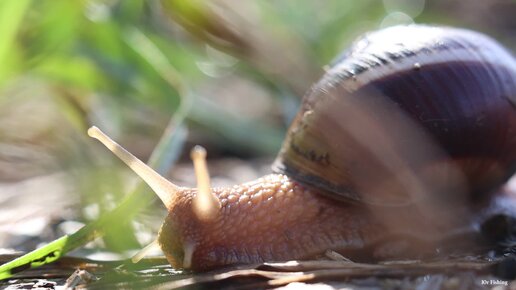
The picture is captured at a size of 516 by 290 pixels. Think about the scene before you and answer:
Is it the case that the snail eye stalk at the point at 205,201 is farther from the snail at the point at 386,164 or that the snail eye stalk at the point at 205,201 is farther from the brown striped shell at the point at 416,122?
the brown striped shell at the point at 416,122

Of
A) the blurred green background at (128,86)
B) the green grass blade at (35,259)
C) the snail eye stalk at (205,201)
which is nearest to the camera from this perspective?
the green grass blade at (35,259)

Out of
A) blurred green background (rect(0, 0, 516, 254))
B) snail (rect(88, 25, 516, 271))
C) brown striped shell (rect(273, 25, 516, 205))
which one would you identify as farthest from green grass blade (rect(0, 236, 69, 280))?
brown striped shell (rect(273, 25, 516, 205))

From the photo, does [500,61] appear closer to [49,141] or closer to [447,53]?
[447,53]

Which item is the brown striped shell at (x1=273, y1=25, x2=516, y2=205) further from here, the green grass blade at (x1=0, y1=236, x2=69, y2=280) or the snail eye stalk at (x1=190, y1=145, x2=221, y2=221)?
the green grass blade at (x1=0, y1=236, x2=69, y2=280)

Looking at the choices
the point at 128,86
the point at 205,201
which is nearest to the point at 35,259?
the point at 205,201

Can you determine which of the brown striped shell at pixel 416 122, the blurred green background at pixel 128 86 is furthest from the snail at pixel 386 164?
the blurred green background at pixel 128 86

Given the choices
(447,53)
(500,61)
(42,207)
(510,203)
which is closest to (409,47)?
(447,53)

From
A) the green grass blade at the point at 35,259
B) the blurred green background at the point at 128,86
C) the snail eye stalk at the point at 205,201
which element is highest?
the blurred green background at the point at 128,86
